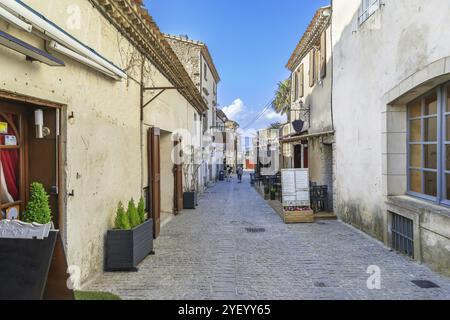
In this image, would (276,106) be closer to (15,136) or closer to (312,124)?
(312,124)

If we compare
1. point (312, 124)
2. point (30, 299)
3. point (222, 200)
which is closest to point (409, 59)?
point (30, 299)

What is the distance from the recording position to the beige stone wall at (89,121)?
12.1 ft

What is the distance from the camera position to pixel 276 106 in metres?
36.4

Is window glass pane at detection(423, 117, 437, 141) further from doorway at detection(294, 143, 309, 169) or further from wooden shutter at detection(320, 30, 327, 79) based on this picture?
doorway at detection(294, 143, 309, 169)

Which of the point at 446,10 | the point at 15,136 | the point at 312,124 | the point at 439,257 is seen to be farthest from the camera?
the point at 312,124

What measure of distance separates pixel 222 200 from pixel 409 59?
1029cm

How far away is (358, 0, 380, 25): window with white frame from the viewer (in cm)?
737

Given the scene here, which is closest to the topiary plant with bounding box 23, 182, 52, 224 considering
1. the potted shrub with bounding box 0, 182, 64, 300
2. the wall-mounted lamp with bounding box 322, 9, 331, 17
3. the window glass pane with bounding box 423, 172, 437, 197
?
the potted shrub with bounding box 0, 182, 64, 300

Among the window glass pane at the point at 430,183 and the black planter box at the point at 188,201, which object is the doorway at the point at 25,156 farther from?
the black planter box at the point at 188,201

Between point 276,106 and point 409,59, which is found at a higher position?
point 276,106

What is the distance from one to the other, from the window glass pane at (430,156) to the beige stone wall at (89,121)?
532 cm

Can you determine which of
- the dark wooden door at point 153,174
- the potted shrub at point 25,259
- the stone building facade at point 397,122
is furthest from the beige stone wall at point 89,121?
the stone building facade at point 397,122

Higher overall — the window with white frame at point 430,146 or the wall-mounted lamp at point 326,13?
the wall-mounted lamp at point 326,13

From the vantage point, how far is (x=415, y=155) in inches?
267
